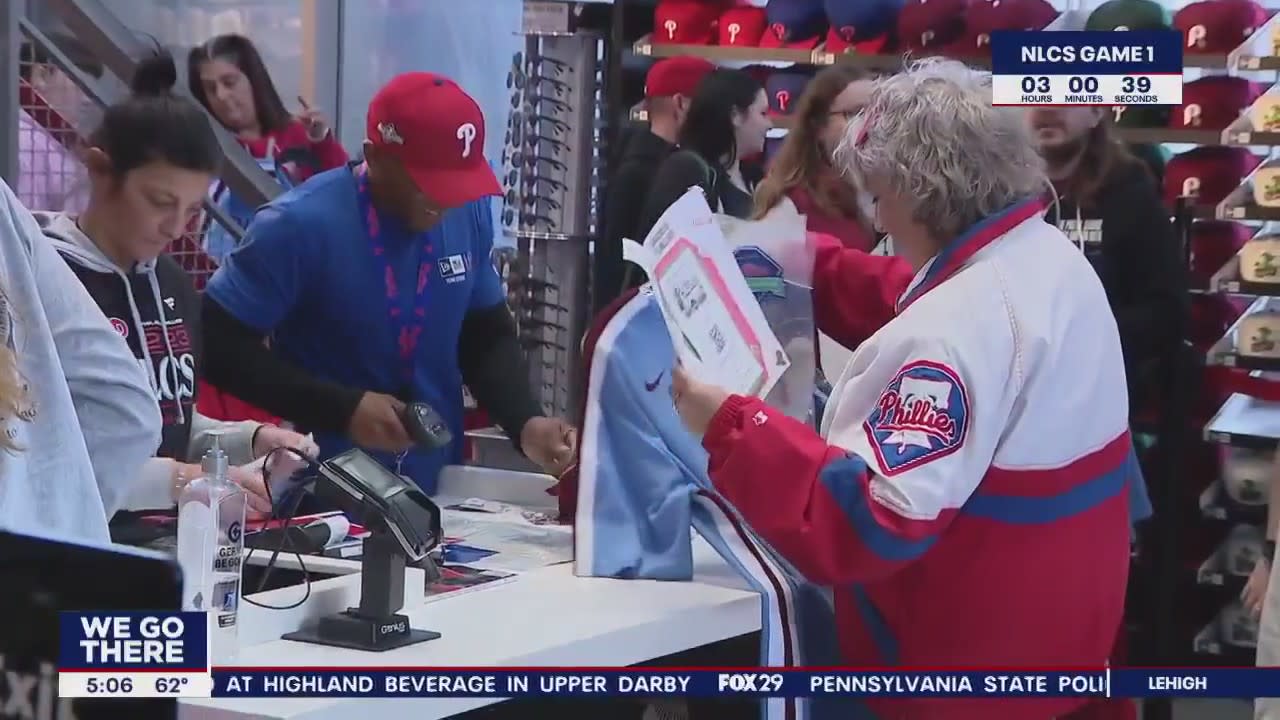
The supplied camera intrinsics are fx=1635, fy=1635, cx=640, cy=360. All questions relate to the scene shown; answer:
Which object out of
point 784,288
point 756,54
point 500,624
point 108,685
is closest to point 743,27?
point 756,54

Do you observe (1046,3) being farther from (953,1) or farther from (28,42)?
(28,42)

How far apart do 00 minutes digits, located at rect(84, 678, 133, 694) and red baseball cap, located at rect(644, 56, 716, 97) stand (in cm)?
475

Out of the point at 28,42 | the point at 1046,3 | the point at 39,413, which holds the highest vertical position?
the point at 1046,3

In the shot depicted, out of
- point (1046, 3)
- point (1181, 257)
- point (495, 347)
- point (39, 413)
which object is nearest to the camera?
point (39, 413)

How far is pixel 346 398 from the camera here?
2.76 m

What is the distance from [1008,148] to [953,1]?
378 cm

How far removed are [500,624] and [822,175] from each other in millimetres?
1661

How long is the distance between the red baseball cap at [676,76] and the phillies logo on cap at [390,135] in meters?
2.63

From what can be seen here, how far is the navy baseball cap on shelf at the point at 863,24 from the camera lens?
5.87m

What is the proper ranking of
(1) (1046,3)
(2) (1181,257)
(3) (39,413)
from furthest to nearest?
(1) (1046,3) < (2) (1181,257) < (3) (39,413)

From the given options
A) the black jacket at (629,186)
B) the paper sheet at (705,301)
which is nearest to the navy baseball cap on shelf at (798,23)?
the black jacket at (629,186)

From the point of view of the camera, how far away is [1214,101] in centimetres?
529

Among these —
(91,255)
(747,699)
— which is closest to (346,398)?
(91,255)

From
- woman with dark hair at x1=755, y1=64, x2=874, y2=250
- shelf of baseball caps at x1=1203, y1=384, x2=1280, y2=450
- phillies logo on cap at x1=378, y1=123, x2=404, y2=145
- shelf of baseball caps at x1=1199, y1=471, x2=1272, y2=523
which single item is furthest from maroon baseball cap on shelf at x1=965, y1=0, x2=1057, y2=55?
phillies logo on cap at x1=378, y1=123, x2=404, y2=145
